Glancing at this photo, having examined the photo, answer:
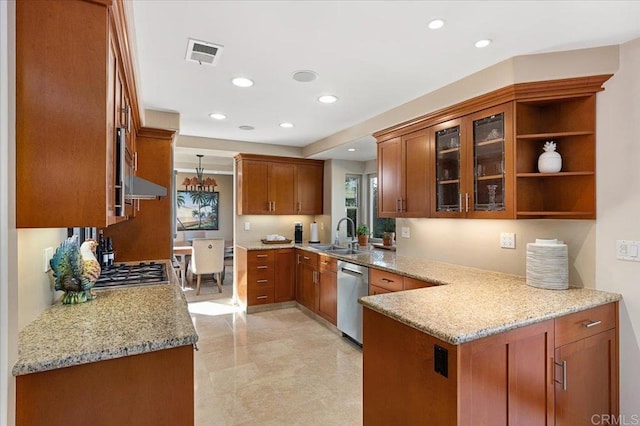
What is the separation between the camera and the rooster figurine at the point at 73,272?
1.74m

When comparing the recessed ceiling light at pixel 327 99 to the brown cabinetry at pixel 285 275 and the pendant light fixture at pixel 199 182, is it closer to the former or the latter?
the brown cabinetry at pixel 285 275

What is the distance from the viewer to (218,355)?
10.9 ft

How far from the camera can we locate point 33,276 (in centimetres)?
154

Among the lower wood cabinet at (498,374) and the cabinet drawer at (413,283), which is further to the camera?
the cabinet drawer at (413,283)

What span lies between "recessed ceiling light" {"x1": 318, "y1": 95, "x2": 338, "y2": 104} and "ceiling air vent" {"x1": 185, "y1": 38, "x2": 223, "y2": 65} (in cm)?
106

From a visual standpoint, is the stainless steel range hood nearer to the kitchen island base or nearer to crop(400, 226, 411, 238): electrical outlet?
the kitchen island base

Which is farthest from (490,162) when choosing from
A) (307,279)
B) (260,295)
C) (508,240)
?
(260,295)

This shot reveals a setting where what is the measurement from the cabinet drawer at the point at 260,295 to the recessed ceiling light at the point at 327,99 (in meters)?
2.75

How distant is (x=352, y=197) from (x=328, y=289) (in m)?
2.06

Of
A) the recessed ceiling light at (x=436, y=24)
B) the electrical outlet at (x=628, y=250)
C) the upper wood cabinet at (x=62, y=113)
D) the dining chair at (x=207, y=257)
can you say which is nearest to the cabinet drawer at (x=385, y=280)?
the electrical outlet at (x=628, y=250)

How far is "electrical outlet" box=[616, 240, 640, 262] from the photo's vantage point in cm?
202

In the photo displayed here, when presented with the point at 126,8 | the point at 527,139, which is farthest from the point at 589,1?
the point at 126,8

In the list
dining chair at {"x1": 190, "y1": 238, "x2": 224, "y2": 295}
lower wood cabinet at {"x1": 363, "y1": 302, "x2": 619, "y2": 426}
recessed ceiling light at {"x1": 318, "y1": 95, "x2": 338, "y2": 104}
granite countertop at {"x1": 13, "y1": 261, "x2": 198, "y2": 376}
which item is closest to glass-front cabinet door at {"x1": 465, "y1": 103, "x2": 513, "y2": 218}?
lower wood cabinet at {"x1": 363, "y1": 302, "x2": 619, "y2": 426}

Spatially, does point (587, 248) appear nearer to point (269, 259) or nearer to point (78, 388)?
point (78, 388)
